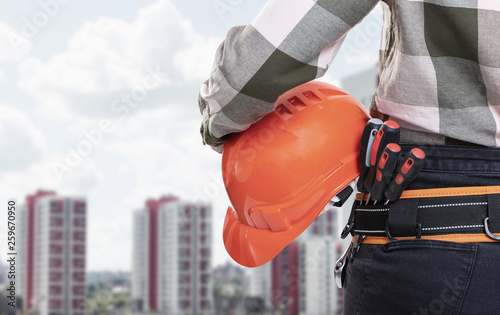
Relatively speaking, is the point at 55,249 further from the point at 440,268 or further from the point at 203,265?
the point at 440,268

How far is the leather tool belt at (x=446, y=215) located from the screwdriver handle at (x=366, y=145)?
0.32ft

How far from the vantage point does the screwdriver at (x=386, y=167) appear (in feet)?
2.51

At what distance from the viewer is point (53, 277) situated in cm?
1311

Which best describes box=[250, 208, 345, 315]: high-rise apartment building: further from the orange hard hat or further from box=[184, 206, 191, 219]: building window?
the orange hard hat

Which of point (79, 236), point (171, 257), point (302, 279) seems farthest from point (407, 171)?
point (302, 279)

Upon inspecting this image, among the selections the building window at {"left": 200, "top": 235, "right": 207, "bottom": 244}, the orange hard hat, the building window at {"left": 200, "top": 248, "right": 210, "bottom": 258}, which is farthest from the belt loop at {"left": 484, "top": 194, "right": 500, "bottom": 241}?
the building window at {"left": 200, "top": 248, "right": 210, "bottom": 258}

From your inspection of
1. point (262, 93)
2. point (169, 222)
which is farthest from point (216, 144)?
point (169, 222)

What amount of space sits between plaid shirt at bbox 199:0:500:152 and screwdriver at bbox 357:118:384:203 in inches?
2.2

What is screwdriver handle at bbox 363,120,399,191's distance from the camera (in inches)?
30.7

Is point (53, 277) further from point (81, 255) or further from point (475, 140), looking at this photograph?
point (475, 140)

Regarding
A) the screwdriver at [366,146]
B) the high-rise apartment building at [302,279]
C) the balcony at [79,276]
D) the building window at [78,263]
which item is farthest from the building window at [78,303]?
the screwdriver at [366,146]

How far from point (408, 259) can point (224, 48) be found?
428mm

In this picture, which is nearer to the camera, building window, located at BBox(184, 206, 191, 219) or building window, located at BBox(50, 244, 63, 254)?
building window, located at BBox(50, 244, 63, 254)

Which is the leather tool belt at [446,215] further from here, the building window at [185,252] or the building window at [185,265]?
the building window at [185,265]
